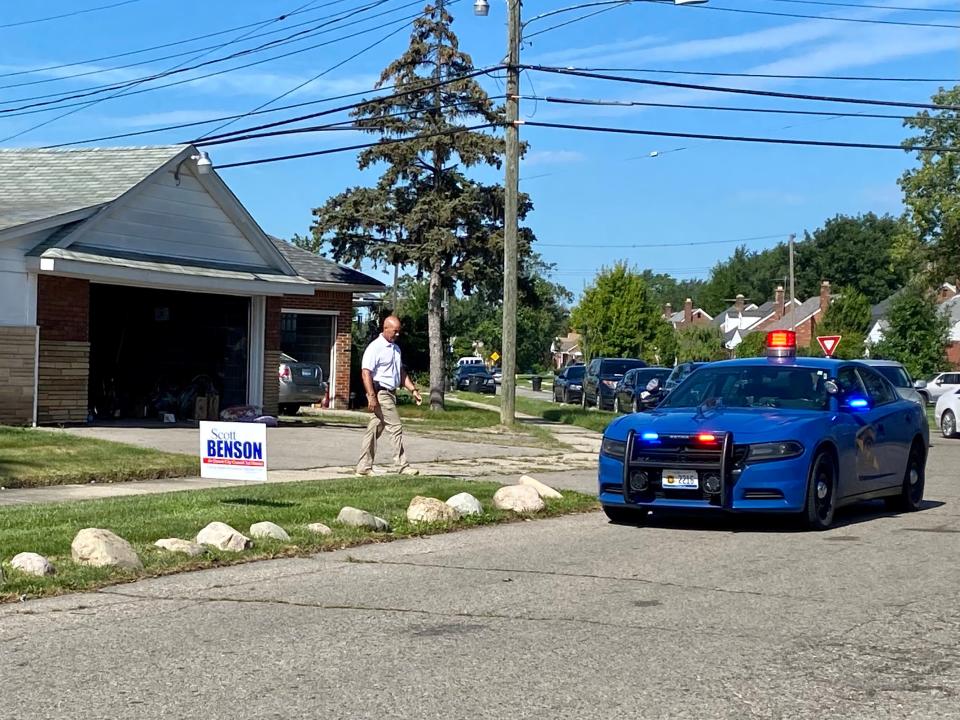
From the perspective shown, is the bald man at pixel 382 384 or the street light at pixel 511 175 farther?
the street light at pixel 511 175

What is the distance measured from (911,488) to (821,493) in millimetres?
2577

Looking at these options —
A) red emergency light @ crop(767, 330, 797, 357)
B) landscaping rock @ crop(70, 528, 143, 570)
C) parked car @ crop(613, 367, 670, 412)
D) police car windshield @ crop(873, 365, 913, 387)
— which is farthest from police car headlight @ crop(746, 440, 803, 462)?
parked car @ crop(613, 367, 670, 412)

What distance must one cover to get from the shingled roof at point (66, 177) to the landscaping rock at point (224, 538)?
12.2m

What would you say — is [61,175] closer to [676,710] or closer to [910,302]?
[676,710]

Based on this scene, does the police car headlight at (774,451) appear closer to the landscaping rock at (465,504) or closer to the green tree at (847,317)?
the landscaping rock at (465,504)

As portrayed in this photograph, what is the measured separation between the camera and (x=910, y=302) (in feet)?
200

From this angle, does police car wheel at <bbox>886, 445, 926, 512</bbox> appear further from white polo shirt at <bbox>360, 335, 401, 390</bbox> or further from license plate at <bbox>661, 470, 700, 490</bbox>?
white polo shirt at <bbox>360, 335, 401, 390</bbox>

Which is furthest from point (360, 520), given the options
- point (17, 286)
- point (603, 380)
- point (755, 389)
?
point (603, 380)

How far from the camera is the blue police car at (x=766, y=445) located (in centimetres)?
1151

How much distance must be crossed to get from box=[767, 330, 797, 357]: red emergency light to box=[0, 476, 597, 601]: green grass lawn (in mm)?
3176

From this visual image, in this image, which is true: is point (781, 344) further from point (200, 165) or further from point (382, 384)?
point (200, 165)

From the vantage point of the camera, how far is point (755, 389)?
12.9 metres

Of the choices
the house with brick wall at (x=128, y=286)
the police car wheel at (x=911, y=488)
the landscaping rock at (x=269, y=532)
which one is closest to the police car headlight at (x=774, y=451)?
the police car wheel at (x=911, y=488)

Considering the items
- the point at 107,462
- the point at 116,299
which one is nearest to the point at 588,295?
the point at 116,299
